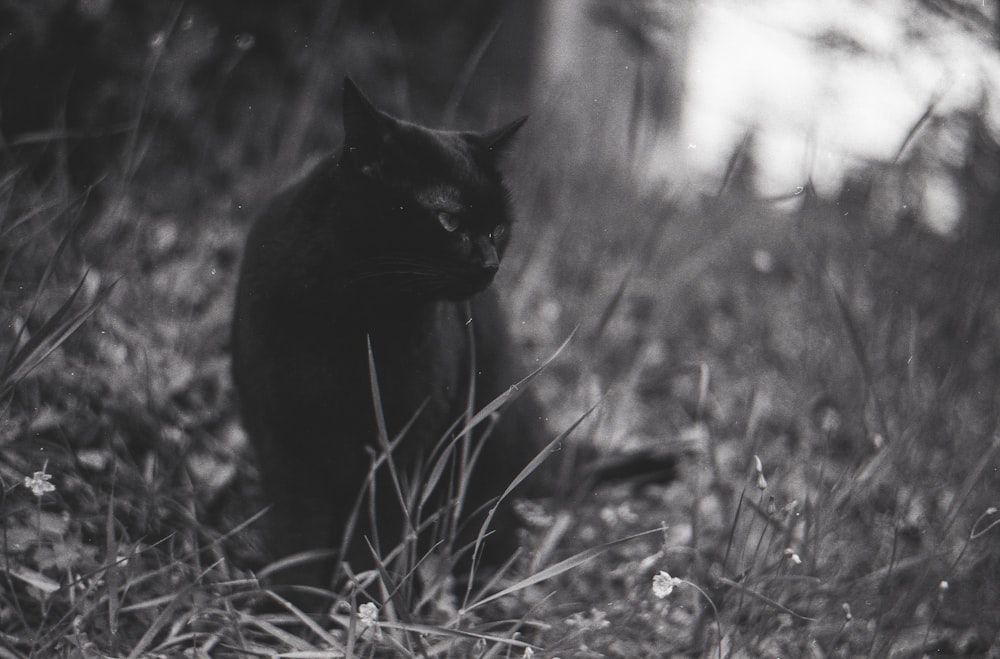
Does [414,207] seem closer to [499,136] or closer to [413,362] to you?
[499,136]

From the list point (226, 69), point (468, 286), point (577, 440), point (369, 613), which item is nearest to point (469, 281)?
point (468, 286)

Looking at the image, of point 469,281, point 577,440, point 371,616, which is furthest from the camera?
point 577,440

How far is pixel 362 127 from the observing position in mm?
1144

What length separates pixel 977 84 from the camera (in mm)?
2143

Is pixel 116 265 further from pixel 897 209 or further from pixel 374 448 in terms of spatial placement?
pixel 897 209

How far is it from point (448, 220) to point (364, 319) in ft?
0.79

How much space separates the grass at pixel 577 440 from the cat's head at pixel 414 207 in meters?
0.31

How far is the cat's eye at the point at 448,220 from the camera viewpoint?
1148 millimetres

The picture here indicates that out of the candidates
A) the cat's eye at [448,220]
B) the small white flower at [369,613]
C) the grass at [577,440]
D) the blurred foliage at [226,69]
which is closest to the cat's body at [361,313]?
the cat's eye at [448,220]

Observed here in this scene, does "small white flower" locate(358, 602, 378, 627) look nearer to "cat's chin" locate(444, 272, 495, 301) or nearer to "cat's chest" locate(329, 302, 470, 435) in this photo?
"cat's chest" locate(329, 302, 470, 435)

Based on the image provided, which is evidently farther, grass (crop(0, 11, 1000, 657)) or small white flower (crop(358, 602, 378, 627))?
grass (crop(0, 11, 1000, 657))

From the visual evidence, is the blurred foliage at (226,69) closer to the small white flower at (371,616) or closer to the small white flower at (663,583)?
the small white flower at (371,616)

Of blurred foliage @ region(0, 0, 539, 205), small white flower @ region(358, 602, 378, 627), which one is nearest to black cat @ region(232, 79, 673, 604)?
small white flower @ region(358, 602, 378, 627)

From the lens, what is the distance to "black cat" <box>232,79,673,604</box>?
1.16 meters
